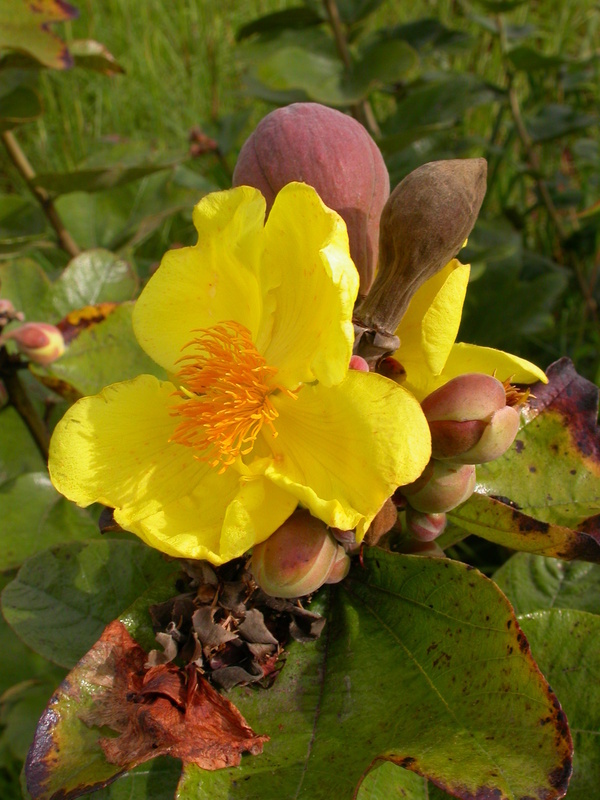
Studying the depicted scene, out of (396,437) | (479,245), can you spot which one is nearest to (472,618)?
(396,437)

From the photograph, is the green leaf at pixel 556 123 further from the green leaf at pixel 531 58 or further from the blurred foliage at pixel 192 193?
the green leaf at pixel 531 58

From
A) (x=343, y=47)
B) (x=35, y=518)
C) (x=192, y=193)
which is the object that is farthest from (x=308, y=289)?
(x=343, y=47)

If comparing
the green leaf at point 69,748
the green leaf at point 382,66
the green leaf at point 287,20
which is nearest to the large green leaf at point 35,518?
the green leaf at point 69,748

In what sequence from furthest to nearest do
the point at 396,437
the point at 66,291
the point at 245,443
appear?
the point at 66,291 < the point at 245,443 < the point at 396,437

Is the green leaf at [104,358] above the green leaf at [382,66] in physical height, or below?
below

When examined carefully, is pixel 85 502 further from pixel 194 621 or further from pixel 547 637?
pixel 547 637

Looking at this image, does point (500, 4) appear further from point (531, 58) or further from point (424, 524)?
point (424, 524)

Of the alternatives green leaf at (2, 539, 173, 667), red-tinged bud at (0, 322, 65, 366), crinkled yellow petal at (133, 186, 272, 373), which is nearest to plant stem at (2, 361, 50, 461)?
red-tinged bud at (0, 322, 65, 366)
